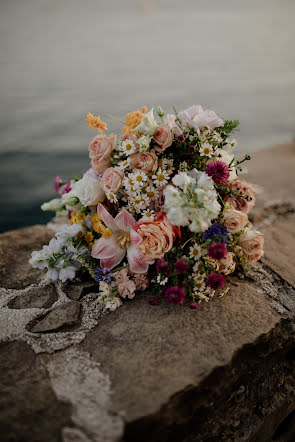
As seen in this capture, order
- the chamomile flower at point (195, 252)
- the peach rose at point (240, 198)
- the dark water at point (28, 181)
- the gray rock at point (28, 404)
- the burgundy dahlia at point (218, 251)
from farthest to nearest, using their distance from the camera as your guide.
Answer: the dark water at point (28, 181)
the peach rose at point (240, 198)
the chamomile flower at point (195, 252)
the burgundy dahlia at point (218, 251)
the gray rock at point (28, 404)

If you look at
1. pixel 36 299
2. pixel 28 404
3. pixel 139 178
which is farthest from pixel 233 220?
pixel 28 404

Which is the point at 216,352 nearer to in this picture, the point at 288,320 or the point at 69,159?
the point at 288,320

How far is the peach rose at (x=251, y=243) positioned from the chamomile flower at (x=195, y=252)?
1.20ft

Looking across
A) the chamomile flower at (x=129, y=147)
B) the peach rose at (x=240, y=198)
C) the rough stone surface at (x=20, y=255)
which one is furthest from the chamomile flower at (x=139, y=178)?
the rough stone surface at (x=20, y=255)

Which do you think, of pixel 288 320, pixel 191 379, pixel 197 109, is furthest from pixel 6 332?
pixel 197 109

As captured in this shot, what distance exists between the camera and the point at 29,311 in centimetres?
196

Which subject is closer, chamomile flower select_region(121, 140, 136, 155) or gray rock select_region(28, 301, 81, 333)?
gray rock select_region(28, 301, 81, 333)

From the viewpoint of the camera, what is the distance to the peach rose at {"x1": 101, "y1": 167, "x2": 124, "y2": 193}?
201cm

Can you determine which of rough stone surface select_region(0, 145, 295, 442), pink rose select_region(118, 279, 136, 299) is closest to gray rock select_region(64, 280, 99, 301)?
rough stone surface select_region(0, 145, 295, 442)

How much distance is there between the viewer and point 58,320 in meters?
1.84

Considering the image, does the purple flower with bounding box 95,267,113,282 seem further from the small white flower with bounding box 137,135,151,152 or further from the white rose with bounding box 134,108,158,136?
the white rose with bounding box 134,108,158,136

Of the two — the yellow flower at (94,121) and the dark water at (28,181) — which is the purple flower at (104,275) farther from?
the dark water at (28,181)

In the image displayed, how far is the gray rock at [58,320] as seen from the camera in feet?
5.92

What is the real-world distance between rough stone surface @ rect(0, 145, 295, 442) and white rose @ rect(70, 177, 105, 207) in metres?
0.52
